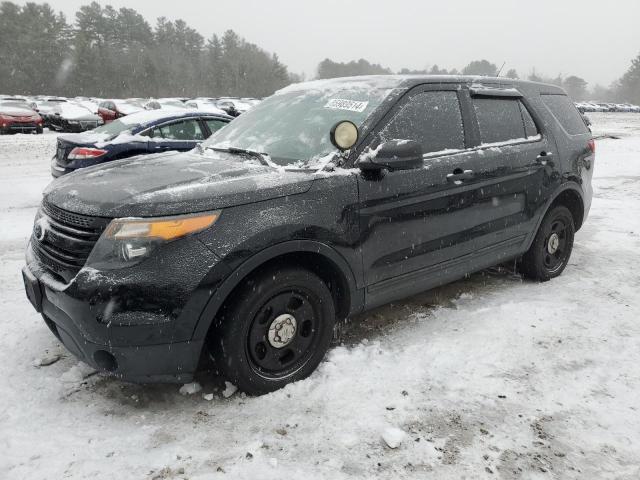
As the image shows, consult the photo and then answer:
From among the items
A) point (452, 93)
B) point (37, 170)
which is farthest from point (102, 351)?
point (37, 170)

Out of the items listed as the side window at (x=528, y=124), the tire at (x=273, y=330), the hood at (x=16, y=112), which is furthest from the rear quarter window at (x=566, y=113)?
the hood at (x=16, y=112)

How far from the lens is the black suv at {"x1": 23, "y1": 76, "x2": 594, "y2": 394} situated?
241cm

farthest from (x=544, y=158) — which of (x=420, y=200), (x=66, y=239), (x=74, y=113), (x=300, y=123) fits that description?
(x=74, y=113)

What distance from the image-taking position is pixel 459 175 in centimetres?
353

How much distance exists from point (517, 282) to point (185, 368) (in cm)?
328

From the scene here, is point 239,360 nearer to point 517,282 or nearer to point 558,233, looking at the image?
point 517,282

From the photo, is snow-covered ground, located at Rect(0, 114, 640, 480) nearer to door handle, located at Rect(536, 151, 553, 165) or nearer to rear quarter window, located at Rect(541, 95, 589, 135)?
door handle, located at Rect(536, 151, 553, 165)

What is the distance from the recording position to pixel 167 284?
238 cm

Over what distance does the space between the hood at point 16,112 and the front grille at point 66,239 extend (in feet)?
67.3

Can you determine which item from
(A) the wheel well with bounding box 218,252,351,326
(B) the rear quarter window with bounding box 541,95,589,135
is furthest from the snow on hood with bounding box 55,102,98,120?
(A) the wheel well with bounding box 218,252,351,326

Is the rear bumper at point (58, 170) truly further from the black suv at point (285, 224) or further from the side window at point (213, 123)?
the black suv at point (285, 224)

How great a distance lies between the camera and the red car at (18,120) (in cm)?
1969

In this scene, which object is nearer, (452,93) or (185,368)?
(185,368)

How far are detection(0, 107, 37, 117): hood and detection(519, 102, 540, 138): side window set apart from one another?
2098 cm
